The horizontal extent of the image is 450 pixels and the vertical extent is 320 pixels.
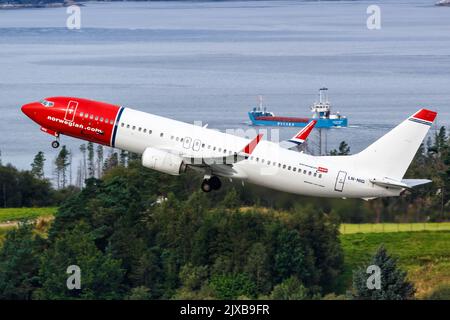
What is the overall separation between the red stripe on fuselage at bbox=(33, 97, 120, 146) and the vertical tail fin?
16.4 m

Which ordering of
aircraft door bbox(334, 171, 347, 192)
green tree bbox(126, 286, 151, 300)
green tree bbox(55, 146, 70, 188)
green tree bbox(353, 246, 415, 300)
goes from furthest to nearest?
green tree bbox(55, 146, 70, 188)
green tree bbox(126, 286, 151, 300)
green tree bbox(353, 246, 415, 300)
aircraft door bbox(334, 171, 347, 192)

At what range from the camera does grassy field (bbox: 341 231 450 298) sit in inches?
4601

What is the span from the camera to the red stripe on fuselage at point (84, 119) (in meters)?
74.5

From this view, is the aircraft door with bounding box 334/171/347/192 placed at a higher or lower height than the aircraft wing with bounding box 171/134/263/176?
lower

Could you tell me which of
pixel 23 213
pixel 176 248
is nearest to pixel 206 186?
pixel 176 248

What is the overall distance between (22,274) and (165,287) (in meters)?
14.9

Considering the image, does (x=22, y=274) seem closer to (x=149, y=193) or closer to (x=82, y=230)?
(x=82, y=230)

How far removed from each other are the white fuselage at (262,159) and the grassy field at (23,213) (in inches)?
2353

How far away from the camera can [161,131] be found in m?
74.4

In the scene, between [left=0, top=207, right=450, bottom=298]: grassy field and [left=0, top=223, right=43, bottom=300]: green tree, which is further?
[left=0, top=223, right=43, bottom=300]: green tree

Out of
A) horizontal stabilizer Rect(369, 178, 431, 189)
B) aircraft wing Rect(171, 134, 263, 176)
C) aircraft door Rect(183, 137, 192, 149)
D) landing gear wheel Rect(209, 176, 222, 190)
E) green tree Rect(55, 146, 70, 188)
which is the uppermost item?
green tree Rect(55, 146, 70, 188)

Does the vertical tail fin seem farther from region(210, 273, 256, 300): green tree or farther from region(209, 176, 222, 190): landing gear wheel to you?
region(210, 273, 256, 300): green tree

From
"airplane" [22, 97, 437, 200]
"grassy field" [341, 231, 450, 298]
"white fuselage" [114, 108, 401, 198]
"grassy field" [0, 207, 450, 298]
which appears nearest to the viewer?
"airplane" [22, 97, 437, 200]

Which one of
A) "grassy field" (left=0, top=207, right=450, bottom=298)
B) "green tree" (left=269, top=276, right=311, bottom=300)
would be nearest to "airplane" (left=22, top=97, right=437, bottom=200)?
"green tree" (left=269, top=276, right=311, bottom=300)
